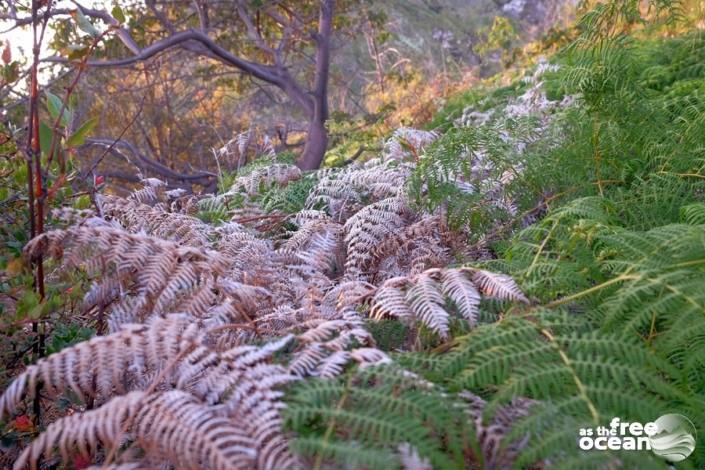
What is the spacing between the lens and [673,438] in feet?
3.70

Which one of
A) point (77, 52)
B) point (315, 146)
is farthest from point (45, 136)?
point (315, 146)

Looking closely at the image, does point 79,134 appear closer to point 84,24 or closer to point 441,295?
point 84,24

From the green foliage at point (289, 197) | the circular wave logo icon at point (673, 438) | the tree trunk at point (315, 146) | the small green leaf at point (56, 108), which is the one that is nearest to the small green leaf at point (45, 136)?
the small green leaf at point (56, 108)

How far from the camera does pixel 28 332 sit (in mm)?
1674

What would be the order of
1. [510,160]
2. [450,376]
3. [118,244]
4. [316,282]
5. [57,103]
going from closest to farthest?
[450,376] < [118,244] < [57,103] < [316,282] < [510,160]

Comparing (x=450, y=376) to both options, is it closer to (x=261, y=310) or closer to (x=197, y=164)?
(x=261, y=310)

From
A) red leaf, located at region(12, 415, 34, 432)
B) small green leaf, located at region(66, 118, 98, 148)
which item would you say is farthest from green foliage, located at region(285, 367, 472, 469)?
small green leaf, located at region(66, 118, 98, 148)

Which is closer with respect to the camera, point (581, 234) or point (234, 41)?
point (581, 234)

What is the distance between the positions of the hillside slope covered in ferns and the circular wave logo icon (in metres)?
0.02

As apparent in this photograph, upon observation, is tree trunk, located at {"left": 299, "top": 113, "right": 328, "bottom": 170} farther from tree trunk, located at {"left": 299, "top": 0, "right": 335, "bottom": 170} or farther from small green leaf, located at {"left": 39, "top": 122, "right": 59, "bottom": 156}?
small green leaf, located at {"left": 39, "top": 122, "right": 59, "bottom": 156}

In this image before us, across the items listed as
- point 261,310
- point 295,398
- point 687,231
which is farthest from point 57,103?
point 687,231

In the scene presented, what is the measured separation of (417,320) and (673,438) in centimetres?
60

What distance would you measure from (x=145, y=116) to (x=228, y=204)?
7.80m

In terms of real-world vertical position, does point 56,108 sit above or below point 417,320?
above
